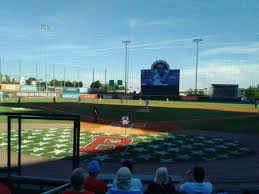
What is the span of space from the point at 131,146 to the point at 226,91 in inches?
2277

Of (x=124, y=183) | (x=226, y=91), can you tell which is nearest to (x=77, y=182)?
(x=124, y=183)

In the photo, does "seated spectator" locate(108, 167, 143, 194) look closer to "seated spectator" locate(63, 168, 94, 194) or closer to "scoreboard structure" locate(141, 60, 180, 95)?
"seated spectator" locate(63, 168, 94, 194)

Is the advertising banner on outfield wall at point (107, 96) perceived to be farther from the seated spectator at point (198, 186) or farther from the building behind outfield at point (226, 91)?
the seated spectator at point (198, 186)

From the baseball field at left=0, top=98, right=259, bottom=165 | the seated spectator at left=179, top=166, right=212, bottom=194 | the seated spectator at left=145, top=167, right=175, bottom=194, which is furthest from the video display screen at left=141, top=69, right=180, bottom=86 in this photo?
the seated spectator at left=145, top=167, right=175, bottom=194

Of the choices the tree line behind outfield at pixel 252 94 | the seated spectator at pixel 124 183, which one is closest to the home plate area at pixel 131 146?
the seated spectator at pixel 124 183

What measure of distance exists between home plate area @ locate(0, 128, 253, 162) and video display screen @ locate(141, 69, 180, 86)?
40874 mm

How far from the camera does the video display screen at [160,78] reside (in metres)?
68.9

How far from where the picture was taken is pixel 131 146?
22.5 m

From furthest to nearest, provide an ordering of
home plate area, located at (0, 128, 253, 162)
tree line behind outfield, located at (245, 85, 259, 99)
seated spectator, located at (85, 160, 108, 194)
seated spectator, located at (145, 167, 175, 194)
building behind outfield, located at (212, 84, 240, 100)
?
tree line behind outfield, located at (245, 85, 259, 99) < building behind outfield, located at (212, 84, 240, 100) < home plate area, located at (0, 128, 253, 162) < seated spectator, located at (85, 160, 108, 194) < seated spectator, located at (145, 167, 175, 194)

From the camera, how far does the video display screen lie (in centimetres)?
6894

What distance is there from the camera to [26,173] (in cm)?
1564

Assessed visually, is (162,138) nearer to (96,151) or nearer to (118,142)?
(118,142)

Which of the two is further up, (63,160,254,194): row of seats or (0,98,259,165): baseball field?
(63,160,254,194): row of seats

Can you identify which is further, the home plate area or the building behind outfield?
the building behind outfield
